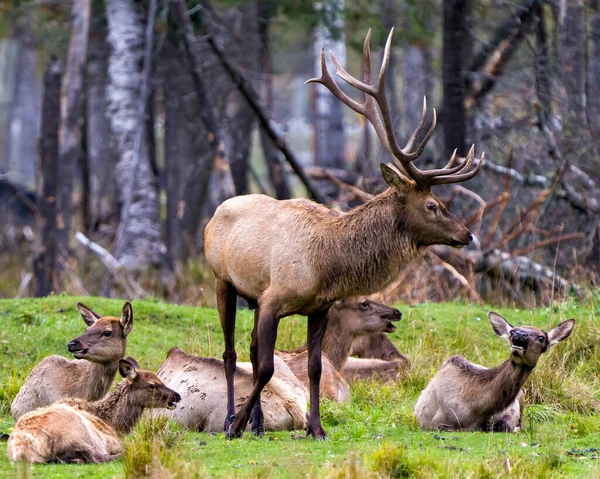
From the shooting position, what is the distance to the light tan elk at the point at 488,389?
807cm

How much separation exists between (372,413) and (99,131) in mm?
19002

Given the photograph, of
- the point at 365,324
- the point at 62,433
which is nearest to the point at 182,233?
the point at 365,324

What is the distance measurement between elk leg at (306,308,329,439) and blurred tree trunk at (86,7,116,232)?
545 inches

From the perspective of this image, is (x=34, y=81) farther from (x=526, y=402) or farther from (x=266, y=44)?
(x=526, y=402)

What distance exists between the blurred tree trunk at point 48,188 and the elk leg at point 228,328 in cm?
710

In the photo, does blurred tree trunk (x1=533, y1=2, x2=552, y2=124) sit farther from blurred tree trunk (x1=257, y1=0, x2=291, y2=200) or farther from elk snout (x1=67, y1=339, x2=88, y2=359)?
elk snout (x1=67, y1=339, x2=88, y2=359)

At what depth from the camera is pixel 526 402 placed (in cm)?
916

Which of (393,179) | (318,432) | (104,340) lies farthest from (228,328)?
(393,179)

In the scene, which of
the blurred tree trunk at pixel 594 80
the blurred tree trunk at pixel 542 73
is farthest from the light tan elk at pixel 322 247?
the blurred tree trunk at pixel 594 80

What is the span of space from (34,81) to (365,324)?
43.1m

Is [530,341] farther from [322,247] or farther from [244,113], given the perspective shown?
[244,113]

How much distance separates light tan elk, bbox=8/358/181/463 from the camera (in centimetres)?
676

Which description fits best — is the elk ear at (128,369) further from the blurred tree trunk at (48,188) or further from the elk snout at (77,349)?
the blurred tree trunk at (48,188)

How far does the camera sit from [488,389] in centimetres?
818
